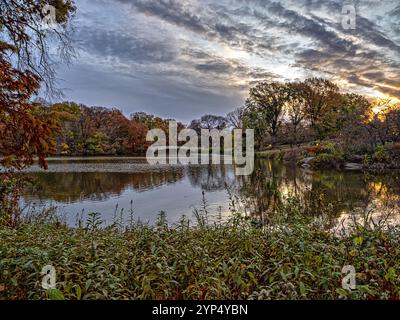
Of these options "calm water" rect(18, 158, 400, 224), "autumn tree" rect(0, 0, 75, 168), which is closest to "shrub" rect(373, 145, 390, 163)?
"calm water" rect(18, 158, 400, 224)

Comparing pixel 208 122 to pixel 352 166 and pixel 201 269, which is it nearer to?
pixel 352 166

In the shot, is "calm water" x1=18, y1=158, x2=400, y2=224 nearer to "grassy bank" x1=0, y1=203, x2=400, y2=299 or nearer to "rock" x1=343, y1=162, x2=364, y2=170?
"grassy bank" x1=0, y1=203, x2=400, y2=299

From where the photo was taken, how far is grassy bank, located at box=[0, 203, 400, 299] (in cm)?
300

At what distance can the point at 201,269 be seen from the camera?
359cm

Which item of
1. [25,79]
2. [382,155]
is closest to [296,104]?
[382,155]

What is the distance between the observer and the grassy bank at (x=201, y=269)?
3.00 meters

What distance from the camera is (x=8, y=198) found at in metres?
8.12

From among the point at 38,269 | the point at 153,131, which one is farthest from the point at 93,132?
the point at 38,269

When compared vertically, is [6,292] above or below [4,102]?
below

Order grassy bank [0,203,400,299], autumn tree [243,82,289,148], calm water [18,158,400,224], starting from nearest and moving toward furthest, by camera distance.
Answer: grassy bank [0,203,400,299] → calm water [18,158,400,224] → autumn tree [243,82,289,148]

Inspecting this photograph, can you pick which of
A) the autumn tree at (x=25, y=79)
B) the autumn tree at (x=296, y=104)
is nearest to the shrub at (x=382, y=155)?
the autumn tree at (x=296, y=104)

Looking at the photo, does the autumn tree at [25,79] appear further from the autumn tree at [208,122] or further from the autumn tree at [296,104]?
the autumn tree at [208,122]
